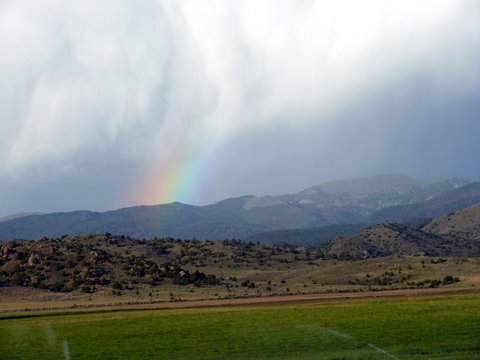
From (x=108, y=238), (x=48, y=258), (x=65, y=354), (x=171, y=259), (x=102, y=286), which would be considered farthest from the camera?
(x=108, y=238)

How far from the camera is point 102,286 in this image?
10862 cm

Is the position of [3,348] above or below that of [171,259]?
below

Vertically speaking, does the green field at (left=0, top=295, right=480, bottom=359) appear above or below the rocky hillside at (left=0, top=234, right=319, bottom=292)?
below

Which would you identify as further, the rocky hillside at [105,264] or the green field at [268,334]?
the rocky hillside at [105,264]

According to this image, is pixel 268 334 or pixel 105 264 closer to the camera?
pixel 268 334

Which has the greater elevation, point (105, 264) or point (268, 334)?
point (105, 264)

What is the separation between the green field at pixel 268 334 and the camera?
3534 cm

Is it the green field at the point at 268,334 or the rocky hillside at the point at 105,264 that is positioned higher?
the rocky hillside at the point at 105,264

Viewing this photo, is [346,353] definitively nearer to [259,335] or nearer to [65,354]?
[259,335]

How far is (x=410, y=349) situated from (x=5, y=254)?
10025 cm

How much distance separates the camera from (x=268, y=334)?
41.3 meters

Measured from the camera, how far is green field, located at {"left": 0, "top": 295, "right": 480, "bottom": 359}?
3534cm

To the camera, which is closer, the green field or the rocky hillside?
the green field

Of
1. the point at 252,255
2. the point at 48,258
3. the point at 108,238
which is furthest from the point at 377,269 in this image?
the point at 108,238
